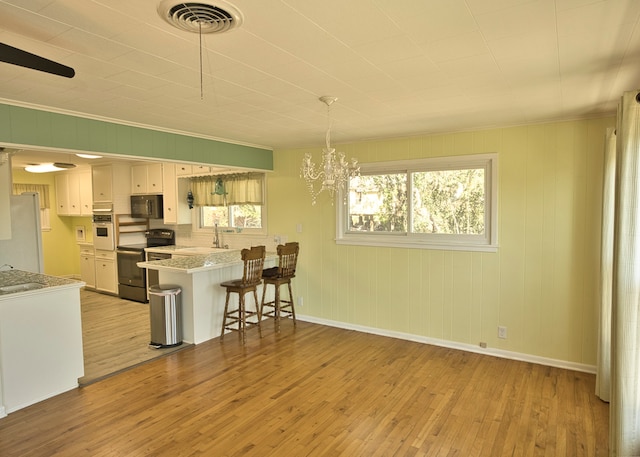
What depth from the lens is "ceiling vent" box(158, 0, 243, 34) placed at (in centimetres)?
A: 154

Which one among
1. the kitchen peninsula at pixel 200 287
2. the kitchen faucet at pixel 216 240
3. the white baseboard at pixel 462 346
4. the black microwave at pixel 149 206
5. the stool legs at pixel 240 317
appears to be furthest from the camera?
the black microwave at pixel 149 206

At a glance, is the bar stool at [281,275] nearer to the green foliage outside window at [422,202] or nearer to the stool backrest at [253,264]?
the stool backrest at [253,264]

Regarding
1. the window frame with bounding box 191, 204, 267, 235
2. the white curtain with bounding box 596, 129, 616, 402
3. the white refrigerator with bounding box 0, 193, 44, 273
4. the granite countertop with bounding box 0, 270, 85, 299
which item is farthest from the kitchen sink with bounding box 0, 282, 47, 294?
the white curtain with bounding box 596, 129, 616, 402

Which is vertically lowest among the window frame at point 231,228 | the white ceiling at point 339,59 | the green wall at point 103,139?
the window frame at point 231,228

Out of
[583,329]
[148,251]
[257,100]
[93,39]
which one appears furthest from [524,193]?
[148,251]

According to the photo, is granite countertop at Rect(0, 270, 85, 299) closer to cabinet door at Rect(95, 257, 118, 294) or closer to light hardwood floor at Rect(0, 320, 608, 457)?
light hardwood floor at Rect(0, 320, 608, 457)

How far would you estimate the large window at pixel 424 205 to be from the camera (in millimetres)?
4176

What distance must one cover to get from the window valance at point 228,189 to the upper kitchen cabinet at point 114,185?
4.63 ft

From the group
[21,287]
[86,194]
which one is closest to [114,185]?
[86,194]

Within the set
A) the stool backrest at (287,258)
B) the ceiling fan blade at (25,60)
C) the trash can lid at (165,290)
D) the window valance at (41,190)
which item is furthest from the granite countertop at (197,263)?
the window valance at (41,190)

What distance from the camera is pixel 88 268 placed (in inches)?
290

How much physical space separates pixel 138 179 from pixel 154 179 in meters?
0.45

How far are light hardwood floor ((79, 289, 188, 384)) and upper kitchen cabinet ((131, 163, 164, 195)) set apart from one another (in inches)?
75.8

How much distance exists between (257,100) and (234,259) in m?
2.50
